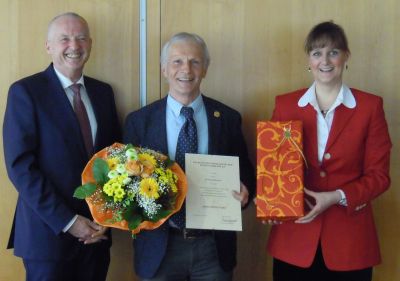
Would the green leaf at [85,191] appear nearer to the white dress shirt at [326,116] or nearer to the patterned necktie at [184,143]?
the patterned necktie at [184,143]

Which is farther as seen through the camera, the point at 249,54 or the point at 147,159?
the point at 249,54

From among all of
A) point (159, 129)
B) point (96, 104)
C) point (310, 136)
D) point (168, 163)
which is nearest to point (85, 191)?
point (168, 163)

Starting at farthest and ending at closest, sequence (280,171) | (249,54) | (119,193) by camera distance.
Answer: (249,54) < (280,171) < (119,193)

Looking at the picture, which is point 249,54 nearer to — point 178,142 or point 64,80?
point 178,142

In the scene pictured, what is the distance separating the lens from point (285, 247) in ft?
6.91

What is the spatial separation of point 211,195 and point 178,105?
445mm

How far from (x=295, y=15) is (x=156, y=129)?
1129 mm

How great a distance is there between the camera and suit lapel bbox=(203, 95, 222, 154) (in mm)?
2160

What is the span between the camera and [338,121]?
6.70ft

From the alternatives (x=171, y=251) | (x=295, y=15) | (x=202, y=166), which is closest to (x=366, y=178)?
(x=202, y=166)

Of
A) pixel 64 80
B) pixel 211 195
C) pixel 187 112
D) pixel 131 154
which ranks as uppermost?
pixel 64 80

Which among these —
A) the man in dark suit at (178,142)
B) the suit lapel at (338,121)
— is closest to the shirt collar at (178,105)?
the man in dark suit at (178,142)

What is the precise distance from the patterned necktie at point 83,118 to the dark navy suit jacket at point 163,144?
0.18 m

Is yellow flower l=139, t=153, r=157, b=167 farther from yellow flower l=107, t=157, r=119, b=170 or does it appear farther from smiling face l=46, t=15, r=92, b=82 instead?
smiling face l=46, t=15, r=92, b=82
